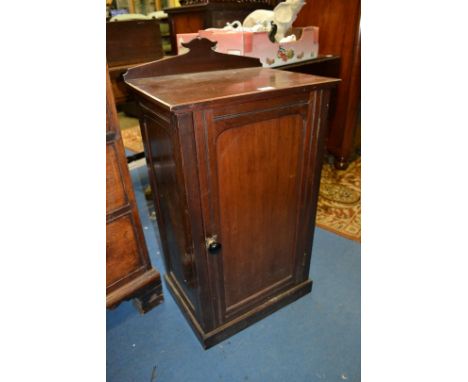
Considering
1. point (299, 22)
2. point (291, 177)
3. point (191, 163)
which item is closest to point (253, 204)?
point (291, 177)

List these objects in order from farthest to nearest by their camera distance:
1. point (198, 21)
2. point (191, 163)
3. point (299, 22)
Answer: point (299, 22)
point (198, 21)
point (191, 163)

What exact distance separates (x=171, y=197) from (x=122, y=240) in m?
0.34

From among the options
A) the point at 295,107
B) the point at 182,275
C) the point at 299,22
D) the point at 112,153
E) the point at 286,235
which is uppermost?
the point at 299,22

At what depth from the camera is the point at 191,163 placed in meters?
0.93

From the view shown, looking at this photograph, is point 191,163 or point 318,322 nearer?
point 191,163

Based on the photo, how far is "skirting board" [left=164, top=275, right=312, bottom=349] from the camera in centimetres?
136

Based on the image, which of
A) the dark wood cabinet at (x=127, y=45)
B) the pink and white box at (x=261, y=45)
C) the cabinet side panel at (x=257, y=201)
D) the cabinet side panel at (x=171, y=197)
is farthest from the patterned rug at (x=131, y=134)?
the cabinet side panel at (x=257, y=201)

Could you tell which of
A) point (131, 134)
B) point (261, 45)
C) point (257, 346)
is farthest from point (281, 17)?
point (131, 134)

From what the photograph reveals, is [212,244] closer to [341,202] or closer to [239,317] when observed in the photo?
[239,317]

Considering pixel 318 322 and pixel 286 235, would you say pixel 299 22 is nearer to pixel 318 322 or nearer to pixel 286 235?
pixel 286 235

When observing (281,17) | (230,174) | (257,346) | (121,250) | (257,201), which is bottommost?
(257,346)

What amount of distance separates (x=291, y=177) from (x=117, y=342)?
112cm

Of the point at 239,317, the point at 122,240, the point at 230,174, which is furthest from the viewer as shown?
the point at 239,317

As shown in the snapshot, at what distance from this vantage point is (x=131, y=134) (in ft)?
12.9
